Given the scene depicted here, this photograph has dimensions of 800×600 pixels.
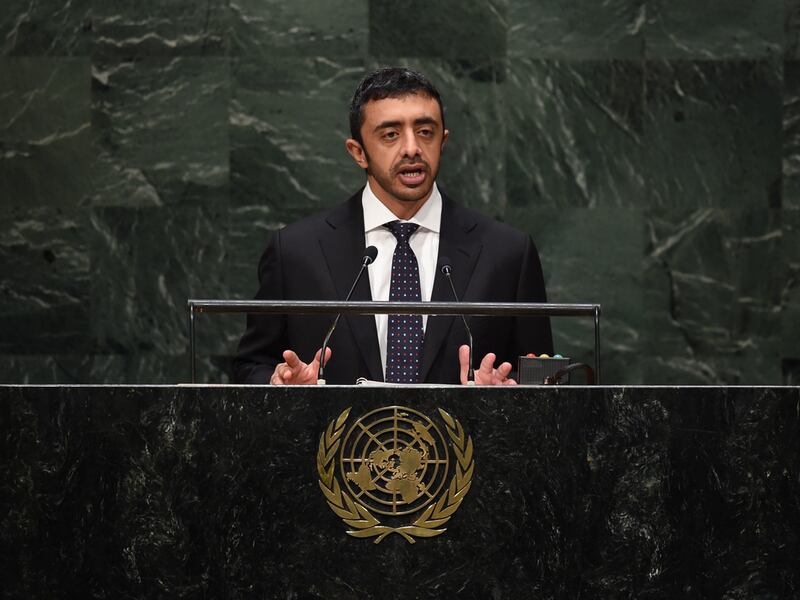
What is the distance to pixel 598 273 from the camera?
5113 millimetres

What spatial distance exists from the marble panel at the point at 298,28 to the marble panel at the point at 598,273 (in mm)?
951

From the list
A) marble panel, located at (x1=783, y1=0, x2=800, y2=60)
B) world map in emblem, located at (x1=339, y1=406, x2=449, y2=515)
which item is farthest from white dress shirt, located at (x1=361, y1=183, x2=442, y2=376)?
marble panel, located at (x1=783, y1=0, x2=800, y2=60)

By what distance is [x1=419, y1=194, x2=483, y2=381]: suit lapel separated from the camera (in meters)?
3.35

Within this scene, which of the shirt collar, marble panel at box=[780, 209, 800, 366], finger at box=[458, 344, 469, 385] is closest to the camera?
finger at box=[458, 344, 469, 385]

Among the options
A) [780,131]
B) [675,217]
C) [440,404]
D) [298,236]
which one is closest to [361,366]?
[298,236]

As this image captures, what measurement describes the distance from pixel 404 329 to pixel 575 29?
2.18 m

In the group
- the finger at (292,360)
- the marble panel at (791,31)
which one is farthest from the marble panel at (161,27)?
the finger at (292,360)

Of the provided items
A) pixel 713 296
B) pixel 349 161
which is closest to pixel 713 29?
pixel 713 296

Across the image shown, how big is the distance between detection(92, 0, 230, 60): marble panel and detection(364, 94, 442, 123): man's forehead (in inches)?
66.7

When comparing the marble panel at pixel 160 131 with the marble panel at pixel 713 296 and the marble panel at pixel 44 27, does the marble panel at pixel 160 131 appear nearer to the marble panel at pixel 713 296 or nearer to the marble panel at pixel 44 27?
the marble panel at pixel 44 27

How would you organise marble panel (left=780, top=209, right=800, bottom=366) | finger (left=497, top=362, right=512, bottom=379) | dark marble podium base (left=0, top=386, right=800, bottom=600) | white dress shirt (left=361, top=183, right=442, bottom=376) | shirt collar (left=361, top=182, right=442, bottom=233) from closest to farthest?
dark marble podium base (left=0, top=386, right=800, bottom=600) → finger (left=497, top=362, right=512, bottom=379) → white dress shirt (left=361, top=183, right=442, bottom=376) → shirt collar (left=361, top=182, right=442, bottom=233) → marble panel (left=780, top=209, right=800, bottom=366)

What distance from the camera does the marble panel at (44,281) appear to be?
509 centimetres

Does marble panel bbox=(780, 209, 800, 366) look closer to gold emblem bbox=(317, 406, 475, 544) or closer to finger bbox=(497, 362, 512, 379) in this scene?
finger bbox=(497, 362, 512, 379)

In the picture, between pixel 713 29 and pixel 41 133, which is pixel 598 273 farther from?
pixel 41 133
